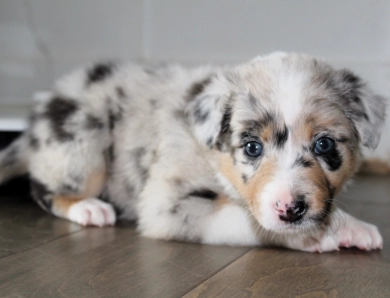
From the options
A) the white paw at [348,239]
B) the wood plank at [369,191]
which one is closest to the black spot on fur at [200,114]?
the white paw at [348,239]

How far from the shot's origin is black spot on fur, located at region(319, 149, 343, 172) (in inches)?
101

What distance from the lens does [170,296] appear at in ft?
6.77

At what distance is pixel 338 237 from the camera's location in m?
2.70

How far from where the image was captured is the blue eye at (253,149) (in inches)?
102

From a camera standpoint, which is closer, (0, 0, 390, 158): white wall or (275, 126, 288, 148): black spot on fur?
(275, 126, 288, 148): black spot on fur

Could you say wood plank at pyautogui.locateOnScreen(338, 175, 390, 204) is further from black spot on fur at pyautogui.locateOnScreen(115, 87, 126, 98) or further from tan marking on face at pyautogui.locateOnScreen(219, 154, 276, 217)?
black spot on fur at pyautogui.locateOnScreen(115, 87, 126, 98)

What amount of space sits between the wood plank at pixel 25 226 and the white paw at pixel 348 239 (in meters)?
1.27

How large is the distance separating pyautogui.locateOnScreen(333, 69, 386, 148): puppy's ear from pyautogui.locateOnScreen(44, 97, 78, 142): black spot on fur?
1.53m

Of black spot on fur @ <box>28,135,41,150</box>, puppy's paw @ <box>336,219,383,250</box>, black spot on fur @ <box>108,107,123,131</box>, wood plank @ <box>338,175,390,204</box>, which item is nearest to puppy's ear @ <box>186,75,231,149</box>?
black spot on fur @ <box>108,107,123,131</box>

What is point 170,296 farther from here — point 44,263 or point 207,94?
point 207,94

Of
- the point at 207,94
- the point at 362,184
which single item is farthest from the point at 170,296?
the point at 362,184

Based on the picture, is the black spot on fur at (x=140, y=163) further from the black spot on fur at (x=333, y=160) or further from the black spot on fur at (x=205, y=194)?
the black spot on fur at (x=333, y=160)

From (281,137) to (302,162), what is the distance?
0.48 ft

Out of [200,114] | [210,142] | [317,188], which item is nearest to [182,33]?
[200,114]
